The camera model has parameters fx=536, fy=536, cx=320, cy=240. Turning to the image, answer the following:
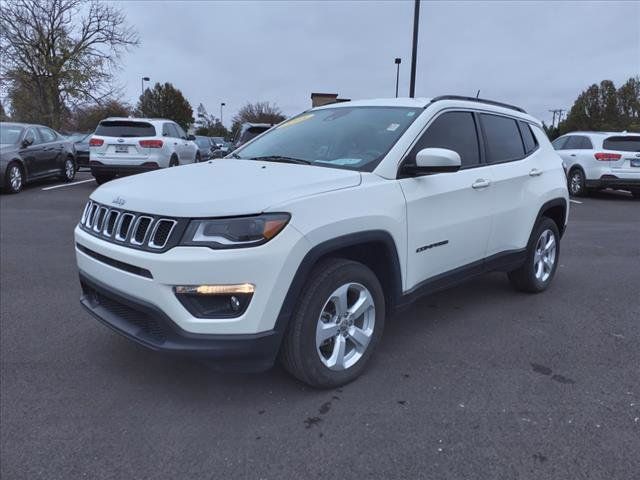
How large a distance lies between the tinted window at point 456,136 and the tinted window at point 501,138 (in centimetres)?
20

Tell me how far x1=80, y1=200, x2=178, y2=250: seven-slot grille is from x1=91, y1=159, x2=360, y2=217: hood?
0.15 ft

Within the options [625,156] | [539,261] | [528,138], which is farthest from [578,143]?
[539,261]

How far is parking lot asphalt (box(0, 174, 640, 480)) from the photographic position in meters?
2.54

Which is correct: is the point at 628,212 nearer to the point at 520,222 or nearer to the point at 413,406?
the point at 520,222

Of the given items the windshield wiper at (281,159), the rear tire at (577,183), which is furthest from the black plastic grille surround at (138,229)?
the rear tire at (577,183)

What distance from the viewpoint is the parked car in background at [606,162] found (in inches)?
509

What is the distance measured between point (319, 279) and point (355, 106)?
1907 mm

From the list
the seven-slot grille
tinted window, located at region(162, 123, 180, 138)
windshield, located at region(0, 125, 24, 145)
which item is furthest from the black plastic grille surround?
windshield, located at region(0, 125, 24, 145)

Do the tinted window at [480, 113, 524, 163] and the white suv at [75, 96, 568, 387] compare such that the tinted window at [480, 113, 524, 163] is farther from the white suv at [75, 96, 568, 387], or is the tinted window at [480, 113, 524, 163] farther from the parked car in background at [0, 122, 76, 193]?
the parked car in background at [0, 122, 76, 193]

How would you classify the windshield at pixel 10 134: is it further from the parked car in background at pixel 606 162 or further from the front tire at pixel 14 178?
the parked car in background at pixel 606 162

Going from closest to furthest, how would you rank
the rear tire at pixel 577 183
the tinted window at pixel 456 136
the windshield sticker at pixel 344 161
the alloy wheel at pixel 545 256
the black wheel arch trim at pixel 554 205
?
the windshield sticker at pixel 344 161
the tinted window at pixel 456 136
the black wheel arch trim at pixel 554 205
the alloy wheel at pixel 545 256
the rear tire at pixel 577 183

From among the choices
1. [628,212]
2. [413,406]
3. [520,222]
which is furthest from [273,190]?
[628,212]

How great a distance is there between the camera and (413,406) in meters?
3.05

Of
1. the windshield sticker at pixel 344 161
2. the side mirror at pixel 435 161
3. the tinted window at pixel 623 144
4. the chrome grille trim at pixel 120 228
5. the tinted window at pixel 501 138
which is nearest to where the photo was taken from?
the chrome grille trim at pixel 120 228
